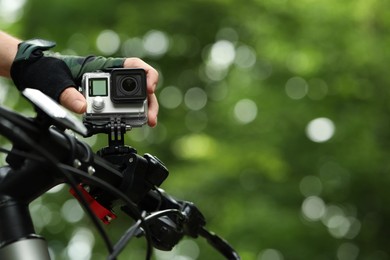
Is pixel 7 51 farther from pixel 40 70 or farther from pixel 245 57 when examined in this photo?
pixel 245 57

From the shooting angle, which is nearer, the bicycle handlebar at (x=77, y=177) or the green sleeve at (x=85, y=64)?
the bicycle handlebar at (x=77, y=177)

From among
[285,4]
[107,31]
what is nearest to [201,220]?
[285,4]

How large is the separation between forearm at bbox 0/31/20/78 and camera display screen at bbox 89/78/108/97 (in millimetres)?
235

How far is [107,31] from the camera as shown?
11.9 m

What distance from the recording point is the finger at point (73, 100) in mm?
2072

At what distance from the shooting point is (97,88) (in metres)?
2.14

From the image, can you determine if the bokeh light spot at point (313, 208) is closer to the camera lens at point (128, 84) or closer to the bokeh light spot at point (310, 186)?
the bokeh light spot at point (310, 186)

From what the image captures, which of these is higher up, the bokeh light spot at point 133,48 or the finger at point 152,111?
the finger at point 152,111

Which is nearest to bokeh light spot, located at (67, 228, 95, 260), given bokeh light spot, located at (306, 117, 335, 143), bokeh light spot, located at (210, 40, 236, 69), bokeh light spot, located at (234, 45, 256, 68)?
bokeh light spot, located at (210, 40, 236, 69)

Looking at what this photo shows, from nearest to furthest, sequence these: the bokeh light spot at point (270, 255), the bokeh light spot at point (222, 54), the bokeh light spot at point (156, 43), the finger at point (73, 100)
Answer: the finger at point (73, 100)
the bokeh light spot at point (270, 255)
the bokeh light spot at point (156, 43)
the bokeh light spot at point (222, 54)

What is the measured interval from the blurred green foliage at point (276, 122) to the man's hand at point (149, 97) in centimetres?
746

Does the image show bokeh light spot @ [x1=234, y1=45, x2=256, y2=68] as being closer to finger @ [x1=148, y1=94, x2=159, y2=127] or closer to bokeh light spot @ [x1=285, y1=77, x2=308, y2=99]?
bokeh light spot @ [x1=285, y1=77, x2=308, y2=99]

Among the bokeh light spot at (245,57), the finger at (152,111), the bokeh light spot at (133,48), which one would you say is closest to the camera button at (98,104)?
the finger at (152,111)

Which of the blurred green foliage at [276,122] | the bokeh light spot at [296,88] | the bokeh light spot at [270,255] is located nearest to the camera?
the bokeh light spot at [270,255]
